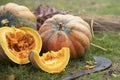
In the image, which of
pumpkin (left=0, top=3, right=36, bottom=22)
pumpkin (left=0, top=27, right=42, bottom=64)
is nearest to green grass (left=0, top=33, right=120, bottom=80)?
pumpkin (left=0, top=27, right=42, bottom=64)

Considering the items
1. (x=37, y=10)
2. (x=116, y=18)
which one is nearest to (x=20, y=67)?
(x=37, y=10)

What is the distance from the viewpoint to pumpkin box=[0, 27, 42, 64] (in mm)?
5129

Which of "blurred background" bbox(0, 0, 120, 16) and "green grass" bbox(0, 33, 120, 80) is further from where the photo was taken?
"blurred background" bbox(0, 0, 120, 16)

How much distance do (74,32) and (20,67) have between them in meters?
0.89

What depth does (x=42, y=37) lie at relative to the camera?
562 centimetres

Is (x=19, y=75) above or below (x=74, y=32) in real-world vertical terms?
below

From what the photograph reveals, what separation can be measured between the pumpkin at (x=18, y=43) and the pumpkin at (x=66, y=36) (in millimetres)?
180

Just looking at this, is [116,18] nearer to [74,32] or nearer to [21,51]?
[74,32]

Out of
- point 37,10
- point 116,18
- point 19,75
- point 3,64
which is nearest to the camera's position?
point 19,75

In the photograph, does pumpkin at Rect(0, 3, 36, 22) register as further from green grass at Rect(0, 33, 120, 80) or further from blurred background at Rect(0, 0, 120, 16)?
blurred background at Rect(0, 0, 120, 16)

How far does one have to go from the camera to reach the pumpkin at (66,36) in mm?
5473

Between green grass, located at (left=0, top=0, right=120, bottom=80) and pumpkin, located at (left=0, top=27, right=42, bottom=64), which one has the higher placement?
pumpkin, located at (left=0, top=27, right=42, bottom=64)

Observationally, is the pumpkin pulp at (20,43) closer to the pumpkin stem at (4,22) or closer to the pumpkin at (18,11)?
the pumpkin stem at (4,22)

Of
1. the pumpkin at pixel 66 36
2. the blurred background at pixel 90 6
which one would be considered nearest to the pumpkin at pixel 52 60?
the pumpkin at pixel 66 36
